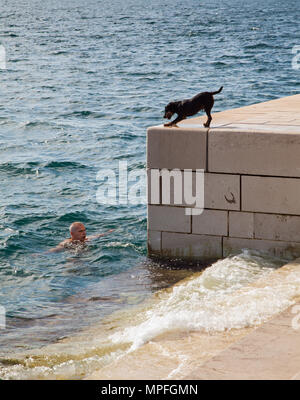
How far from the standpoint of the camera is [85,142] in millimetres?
22250

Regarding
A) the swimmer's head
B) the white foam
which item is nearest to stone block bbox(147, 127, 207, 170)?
the white foam

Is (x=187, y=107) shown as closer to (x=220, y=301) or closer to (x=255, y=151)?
(x=255, y=151)

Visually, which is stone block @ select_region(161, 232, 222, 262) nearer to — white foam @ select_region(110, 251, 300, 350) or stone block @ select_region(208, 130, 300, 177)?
white foam @ select_region(110, 251, 300, 350)

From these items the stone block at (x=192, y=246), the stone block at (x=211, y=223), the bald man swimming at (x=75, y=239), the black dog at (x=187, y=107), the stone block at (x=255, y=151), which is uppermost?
the black dog at (x=187, y=107)

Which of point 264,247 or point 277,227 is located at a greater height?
point 277,227

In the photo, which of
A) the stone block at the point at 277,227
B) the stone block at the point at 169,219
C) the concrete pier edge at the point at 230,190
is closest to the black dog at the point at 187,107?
the concrete pier edge at the point at 230,190

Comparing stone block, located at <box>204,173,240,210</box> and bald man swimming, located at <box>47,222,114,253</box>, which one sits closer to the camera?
stone block, located at <box>204,173,240,210</box>

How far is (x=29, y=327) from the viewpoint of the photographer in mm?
8695

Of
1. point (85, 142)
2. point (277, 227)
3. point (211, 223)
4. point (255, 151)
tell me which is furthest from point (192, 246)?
point (85, 142)

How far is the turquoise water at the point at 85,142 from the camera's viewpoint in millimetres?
9859

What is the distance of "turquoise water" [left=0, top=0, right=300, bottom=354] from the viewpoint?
9859mm

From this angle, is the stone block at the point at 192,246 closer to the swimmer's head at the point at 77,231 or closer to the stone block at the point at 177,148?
the stone block at the point at 177,148
